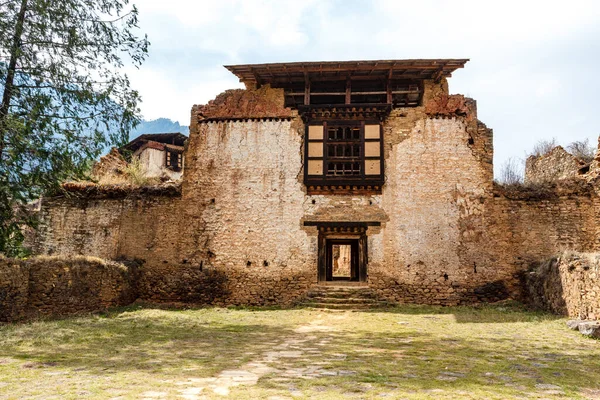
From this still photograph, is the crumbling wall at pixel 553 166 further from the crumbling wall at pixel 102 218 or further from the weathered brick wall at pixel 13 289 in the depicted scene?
the weathered brick wall at pixel 13 289

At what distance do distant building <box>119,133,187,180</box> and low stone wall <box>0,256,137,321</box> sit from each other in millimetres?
17198

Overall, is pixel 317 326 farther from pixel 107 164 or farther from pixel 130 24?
pixel 107 164

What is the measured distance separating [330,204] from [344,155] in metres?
1.88

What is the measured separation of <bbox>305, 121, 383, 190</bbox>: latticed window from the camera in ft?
49.1

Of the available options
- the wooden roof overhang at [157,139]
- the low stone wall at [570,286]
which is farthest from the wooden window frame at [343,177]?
the wooden roof overhang at [157,139]

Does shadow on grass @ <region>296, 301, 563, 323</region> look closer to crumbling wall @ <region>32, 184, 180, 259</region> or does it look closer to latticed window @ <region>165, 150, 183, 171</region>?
crumbling wall @ <region>32, 184, 180, 259</region>

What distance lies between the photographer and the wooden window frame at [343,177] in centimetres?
1488

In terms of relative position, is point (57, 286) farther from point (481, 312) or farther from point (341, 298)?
point (481, 312)

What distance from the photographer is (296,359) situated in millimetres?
6223

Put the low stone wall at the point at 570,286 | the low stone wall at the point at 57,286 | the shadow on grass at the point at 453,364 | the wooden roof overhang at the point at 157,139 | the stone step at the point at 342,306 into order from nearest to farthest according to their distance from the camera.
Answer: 1. the shadow on grass at the point at 453,364
2. the low stone wall at the point at 570,286
3. the low stone wall at the point at 57,286
4. the stone step at the point at 342,306
5. the wooden roof overhang at the point at 157,139

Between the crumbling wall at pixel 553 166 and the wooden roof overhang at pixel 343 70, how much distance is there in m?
5.08

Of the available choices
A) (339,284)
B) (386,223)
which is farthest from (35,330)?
(386,223)

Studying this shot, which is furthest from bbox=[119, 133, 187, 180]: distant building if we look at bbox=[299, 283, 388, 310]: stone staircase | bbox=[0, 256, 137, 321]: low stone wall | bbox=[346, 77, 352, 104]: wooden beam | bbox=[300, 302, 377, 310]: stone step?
bbox=[300, 302, 377, 310]: stone step

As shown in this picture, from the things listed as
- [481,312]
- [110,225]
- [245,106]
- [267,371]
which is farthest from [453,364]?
[110,225]
